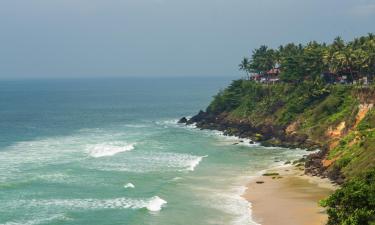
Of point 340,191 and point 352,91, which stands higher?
point 352,91

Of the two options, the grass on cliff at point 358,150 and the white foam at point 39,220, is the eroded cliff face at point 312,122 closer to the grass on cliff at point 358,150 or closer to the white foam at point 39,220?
the grass on cliff at point 358,150

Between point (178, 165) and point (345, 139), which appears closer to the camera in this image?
point (345, 139)

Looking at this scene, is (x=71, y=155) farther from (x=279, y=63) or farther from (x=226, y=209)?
(x=279, y=63)

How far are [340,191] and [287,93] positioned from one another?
70394 mm

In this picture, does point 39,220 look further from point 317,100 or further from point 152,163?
point 317,100

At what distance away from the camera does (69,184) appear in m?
63.0

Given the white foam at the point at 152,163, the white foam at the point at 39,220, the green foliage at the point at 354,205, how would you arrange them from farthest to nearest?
the white foam at the point at 152,163
the white foam at the point at 39,220
the green foliage at the point at 354,205

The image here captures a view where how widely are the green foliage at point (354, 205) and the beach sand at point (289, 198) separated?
5.74 m

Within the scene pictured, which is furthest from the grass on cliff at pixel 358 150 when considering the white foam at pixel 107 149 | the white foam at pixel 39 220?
the white foam at pixel 107 149

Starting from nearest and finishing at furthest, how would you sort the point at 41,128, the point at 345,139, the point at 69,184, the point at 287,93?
the point at 69,184
the point at 345,139
the point at 287,93
the point at 41,128

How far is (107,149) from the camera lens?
87938 millimetres

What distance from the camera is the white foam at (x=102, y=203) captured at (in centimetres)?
5324

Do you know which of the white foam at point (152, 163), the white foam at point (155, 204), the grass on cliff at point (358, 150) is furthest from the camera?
the white foam at point (152, 163)

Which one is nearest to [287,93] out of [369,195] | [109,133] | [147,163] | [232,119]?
[232,119]
